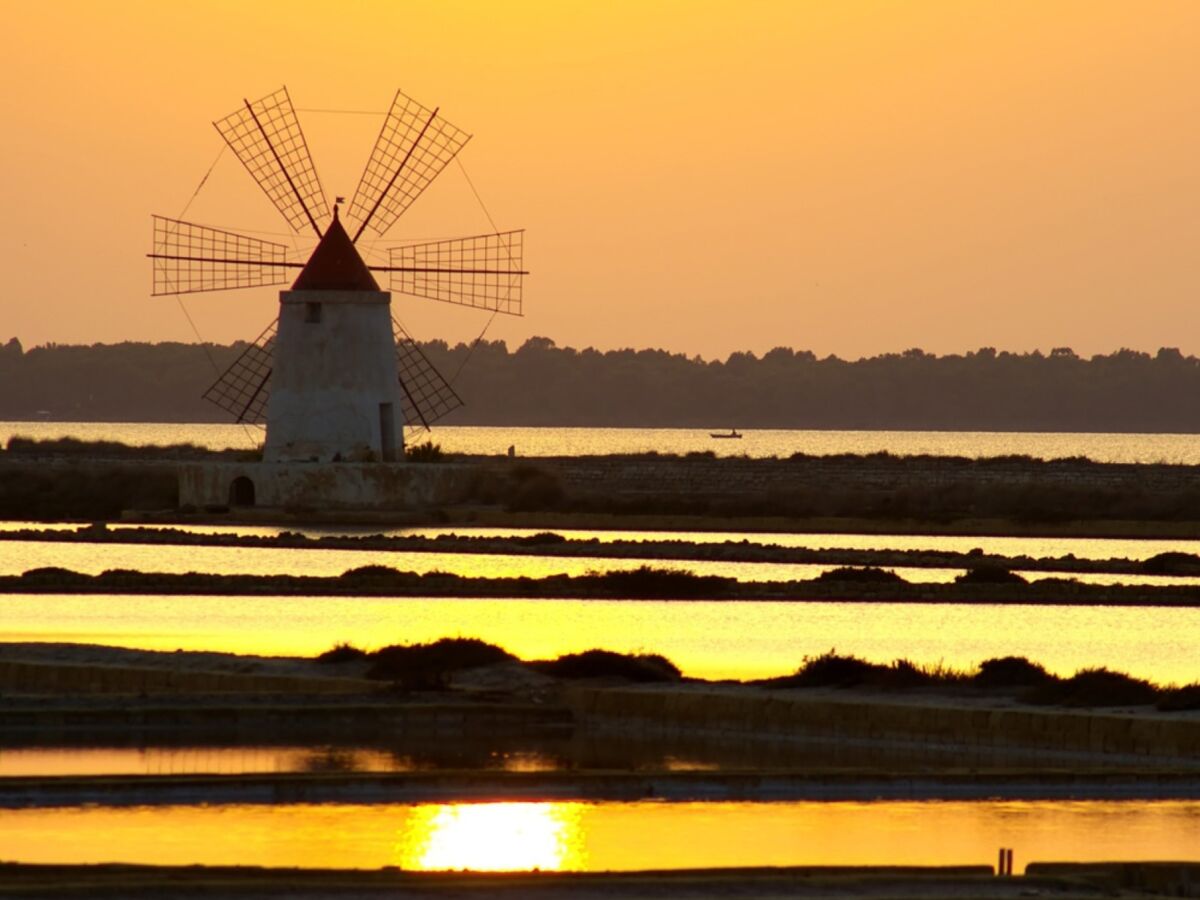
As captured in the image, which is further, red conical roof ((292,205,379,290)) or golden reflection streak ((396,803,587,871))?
red conical roof ((292,205,379,290))

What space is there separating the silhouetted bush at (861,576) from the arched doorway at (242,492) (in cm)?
1806

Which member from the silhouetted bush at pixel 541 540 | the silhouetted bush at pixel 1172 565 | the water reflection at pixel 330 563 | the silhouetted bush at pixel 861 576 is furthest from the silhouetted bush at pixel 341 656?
the silhouetted bush at pixel 541 540

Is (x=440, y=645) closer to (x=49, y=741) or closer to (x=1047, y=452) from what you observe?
(x=49, y=741)

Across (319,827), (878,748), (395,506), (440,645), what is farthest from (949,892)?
(395,506)

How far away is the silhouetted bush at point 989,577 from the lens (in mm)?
29328

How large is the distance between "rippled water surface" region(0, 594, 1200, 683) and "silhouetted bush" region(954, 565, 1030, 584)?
2.35 m

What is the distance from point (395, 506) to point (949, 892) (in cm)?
3603

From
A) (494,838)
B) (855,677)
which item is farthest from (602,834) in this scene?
(855,677)

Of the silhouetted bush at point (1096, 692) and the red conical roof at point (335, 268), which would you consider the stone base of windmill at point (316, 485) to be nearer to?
the red conical roof at point (335, 268)

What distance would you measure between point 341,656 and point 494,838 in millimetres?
7006

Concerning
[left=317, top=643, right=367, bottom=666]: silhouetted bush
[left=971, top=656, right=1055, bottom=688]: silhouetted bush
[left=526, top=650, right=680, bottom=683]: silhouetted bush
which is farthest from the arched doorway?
[left=971, top=656, right=1055, bottom=688]: silhouetted bush

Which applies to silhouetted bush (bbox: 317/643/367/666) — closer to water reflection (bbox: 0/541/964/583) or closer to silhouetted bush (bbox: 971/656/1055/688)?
silhouetted bush (bbox: 971/656/1055/688)

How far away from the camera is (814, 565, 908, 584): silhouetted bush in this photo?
29033mm

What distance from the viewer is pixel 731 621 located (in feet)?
79.2
